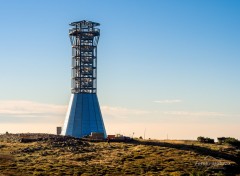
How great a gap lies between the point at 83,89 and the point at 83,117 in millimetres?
6038

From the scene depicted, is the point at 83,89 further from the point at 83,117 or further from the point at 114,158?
the point at 114,158

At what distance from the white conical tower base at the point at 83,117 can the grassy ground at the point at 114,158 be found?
1078 cm

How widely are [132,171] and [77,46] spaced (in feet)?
128

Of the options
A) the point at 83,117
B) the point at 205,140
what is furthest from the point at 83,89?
the point at 205,140

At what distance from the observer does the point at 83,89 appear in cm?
9125

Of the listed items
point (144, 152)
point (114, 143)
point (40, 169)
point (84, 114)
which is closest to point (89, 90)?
point (84, 114)

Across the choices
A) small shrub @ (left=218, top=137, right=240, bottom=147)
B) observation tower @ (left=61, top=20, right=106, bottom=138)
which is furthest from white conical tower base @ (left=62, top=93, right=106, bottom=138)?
small shrub @ (left=218, top=137, right=240, bottom=147)

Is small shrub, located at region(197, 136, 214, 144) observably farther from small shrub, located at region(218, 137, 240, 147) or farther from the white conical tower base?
the white conical tower base

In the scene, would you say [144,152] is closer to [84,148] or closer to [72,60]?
[84,148]

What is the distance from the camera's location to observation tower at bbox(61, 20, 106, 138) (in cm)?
8794

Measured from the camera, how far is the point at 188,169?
196ft

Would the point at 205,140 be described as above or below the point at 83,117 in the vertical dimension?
below

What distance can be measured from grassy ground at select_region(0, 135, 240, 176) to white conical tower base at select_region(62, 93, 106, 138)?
10.8 meters

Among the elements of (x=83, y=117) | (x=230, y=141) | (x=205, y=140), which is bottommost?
(x=230, y=141)
